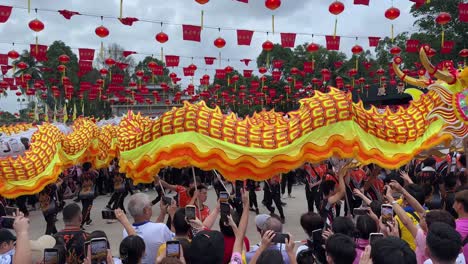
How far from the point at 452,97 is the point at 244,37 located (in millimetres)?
4858

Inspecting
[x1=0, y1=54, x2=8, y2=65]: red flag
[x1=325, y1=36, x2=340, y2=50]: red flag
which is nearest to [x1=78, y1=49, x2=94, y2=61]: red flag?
[x1=0, y1=54, x2=8, y2=65]: red flag

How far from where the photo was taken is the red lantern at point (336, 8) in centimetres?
741

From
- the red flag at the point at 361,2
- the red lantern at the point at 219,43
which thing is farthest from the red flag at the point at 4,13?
the red flag at the point at 361,2

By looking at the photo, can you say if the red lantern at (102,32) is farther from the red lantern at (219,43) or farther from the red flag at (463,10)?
the red flag at (463,10)

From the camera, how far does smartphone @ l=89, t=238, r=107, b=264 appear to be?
7.50 feet

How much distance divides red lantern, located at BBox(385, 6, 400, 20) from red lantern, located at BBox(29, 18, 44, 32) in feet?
20.5

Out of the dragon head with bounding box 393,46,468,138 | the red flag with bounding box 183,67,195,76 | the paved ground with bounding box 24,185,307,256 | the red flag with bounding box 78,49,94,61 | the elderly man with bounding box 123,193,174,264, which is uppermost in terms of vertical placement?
the red flag with bounding box 78,49,94,61

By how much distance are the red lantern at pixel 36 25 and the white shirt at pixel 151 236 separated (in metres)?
6.02

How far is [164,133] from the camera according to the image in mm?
5266

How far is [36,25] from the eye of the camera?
792cm

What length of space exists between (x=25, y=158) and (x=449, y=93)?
6.42 meters

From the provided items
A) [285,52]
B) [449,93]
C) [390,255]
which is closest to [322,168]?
[449,93]

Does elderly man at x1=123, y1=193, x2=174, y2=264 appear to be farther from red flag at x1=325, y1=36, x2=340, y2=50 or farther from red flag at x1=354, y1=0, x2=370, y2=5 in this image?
red flag at x1=325, y1=36, x2=340, y2=50

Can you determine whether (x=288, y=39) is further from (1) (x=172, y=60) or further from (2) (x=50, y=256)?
(2) (x=50, y=256)
